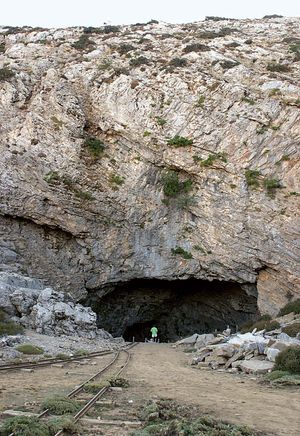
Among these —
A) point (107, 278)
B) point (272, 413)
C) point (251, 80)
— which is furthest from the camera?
point (107, 278)

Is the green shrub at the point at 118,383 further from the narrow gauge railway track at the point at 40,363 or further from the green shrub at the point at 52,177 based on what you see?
the green shrub at the point at 52,177

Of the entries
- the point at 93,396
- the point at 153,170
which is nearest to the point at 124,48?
the point at 153,170

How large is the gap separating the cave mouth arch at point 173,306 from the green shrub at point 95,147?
9.94 meters

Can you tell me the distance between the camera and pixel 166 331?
42.2m

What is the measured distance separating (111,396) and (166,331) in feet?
112

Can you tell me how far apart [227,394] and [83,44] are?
33.0m

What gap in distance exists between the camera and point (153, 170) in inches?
1210

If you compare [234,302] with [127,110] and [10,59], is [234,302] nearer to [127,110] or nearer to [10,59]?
[127,110]

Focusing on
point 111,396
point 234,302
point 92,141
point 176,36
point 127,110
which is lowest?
point 111,396

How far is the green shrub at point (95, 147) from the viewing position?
101ft

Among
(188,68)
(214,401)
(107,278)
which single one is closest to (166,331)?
(107,278)

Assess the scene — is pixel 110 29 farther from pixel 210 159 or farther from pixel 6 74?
pixel 210 159

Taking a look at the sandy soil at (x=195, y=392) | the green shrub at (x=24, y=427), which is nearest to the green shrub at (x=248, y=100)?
the sandy soil at (x=195, y=392)

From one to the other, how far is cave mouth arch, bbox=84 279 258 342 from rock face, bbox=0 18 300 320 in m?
2.96
